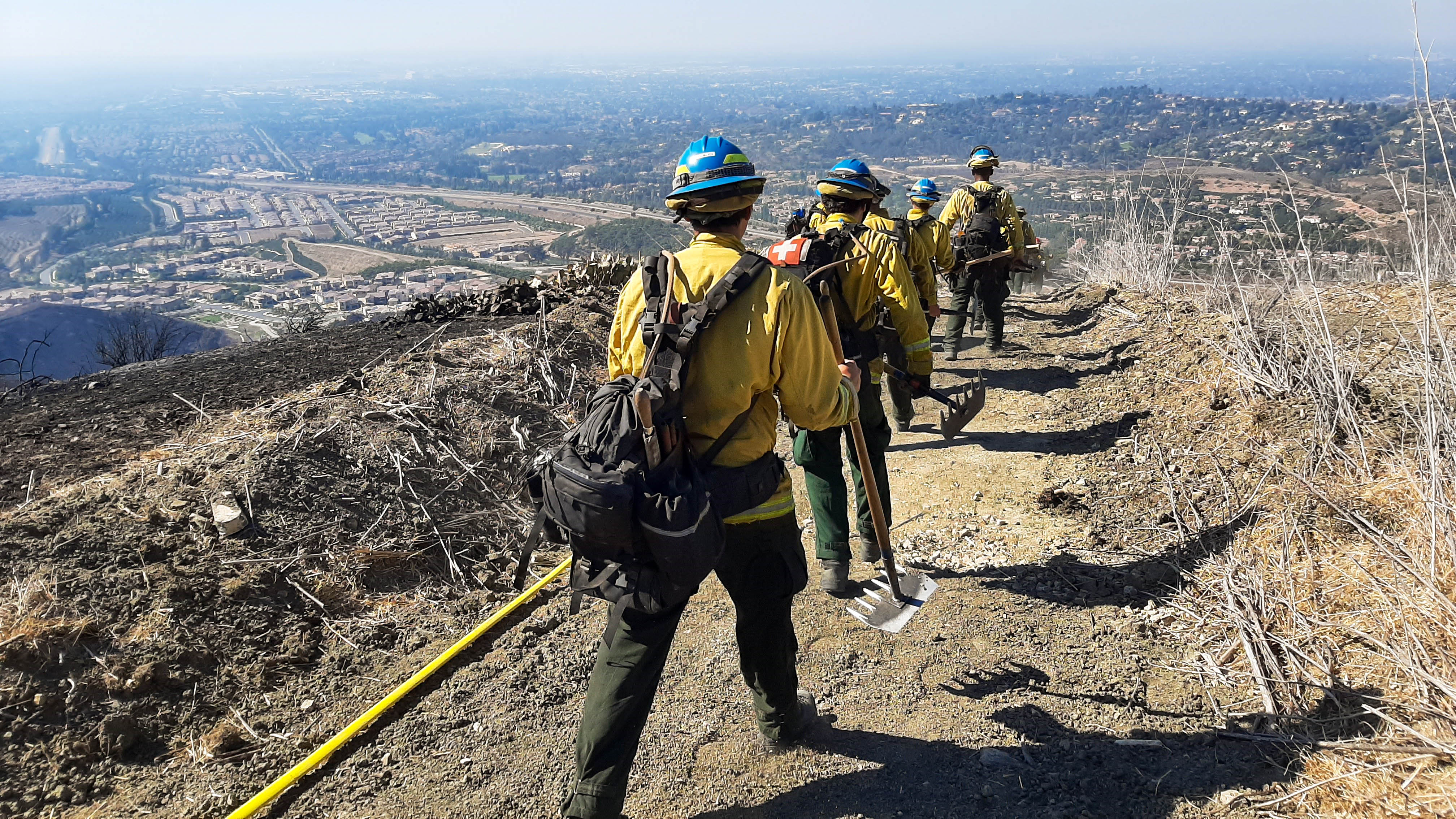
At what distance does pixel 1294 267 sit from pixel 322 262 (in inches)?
1195

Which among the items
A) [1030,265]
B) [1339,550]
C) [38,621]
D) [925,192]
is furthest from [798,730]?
[1030,265]

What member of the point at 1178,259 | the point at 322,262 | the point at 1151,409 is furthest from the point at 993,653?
the point at 322,262

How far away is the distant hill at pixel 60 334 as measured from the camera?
1597 centimetres

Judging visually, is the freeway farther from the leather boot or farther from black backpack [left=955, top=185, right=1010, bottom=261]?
the leather boot

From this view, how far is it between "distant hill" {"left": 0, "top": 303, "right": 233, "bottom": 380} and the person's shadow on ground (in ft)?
53.4

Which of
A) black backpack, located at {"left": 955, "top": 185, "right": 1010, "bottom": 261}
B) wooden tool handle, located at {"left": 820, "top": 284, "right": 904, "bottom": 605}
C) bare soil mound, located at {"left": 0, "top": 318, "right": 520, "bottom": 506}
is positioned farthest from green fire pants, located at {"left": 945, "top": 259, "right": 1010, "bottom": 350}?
wooden tool handle, located at {"left": 820, "top": 284, "right": 904, "bottom": 605}

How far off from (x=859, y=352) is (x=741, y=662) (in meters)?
2.09

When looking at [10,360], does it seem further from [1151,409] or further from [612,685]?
[1151,409]

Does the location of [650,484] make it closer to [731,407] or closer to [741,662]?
[731,407]

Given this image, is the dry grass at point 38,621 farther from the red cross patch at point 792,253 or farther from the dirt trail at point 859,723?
the red cross patch at point 792,253

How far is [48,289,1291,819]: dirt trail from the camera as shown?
9.04 feet

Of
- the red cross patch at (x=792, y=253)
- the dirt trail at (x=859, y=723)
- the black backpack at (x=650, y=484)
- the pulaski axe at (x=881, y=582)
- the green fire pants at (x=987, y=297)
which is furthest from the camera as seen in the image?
the green fire pants at (x=987, y=297)

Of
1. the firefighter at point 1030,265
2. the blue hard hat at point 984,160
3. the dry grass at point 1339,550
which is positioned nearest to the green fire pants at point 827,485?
the dry grass at point 1339,550

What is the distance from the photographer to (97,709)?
3.06 metres
